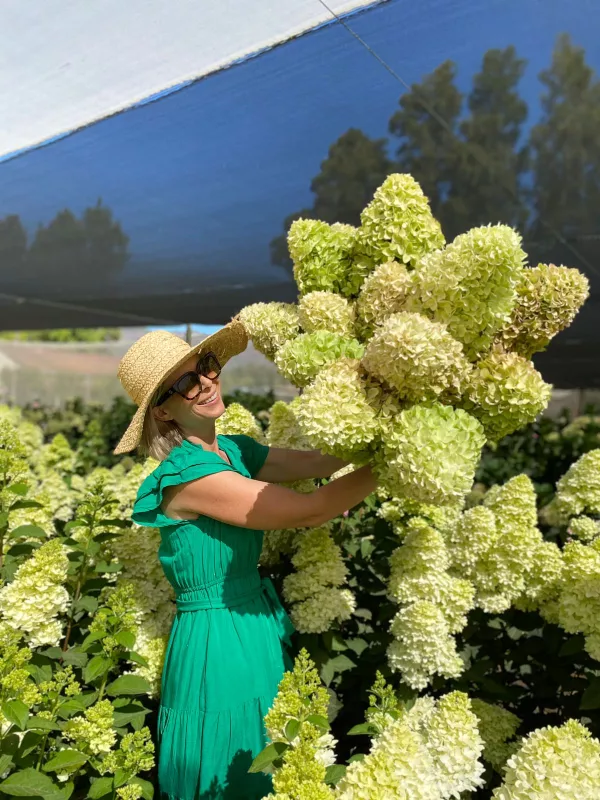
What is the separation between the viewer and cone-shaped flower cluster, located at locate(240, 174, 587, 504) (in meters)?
1.05

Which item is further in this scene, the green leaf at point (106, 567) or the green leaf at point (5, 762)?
the green leaf at point (106, 567)

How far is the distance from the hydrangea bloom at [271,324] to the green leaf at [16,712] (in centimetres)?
89

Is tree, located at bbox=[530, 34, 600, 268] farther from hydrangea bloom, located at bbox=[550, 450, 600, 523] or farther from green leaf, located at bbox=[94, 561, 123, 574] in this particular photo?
green leaf, located at bbox=[94, 561, 123, 574]

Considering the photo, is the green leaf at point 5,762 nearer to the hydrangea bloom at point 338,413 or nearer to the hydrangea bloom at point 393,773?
the hydrangea bloom at point 393,773

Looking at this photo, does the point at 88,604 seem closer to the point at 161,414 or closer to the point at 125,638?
the point at 125,638

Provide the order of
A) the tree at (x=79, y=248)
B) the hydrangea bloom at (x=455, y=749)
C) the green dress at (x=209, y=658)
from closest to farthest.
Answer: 1. the hydrangea bloom at (x=455, y=749)
2. the green dress at (x=209, y=658)
3. the tree at (x=79, y=248)

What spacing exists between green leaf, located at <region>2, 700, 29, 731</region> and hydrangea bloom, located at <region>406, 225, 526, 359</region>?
1.02 meters

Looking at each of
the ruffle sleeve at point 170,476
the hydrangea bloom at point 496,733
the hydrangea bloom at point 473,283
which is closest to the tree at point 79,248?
the ruffle sleeve at point 170,476

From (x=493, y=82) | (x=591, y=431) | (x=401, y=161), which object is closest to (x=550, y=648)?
(x=493, y=82)

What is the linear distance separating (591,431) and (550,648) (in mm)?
3416

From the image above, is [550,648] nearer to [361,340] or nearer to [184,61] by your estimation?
[361,340]

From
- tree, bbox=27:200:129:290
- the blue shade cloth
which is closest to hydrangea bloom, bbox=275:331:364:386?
the blue shade cloth

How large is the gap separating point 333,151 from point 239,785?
2916mm

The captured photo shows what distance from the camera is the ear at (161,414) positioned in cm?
151
